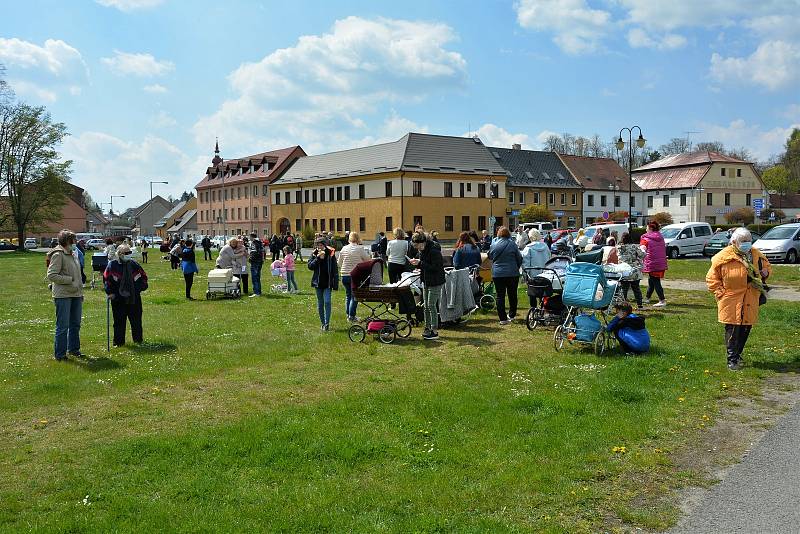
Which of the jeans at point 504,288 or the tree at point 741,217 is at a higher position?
the tree at point 741,217

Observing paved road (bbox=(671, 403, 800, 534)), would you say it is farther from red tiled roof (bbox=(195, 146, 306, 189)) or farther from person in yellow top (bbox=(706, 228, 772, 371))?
red tiled roof (bbox=(195, 146, 306, 189))

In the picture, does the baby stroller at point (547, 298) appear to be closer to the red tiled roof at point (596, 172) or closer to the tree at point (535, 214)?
the tree at point (535, 214)

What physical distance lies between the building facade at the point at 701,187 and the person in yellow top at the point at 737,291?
72.7 meters

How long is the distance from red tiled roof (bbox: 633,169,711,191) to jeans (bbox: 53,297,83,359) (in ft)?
251

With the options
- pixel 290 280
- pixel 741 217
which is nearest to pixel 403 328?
pixel 290 280

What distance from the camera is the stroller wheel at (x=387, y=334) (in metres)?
11.6

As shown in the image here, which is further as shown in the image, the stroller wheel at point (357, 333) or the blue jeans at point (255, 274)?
the blue jeans at point (255, 274)

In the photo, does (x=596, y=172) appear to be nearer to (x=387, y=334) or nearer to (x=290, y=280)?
(x=290, y=280)

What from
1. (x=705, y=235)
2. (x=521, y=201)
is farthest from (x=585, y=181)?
(x=705, y=235)

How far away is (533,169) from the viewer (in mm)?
76312

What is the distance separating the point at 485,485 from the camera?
516 centimetres

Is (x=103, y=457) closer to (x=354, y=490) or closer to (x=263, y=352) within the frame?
(x=354, y=490)

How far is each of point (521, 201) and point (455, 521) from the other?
7088 centimetres

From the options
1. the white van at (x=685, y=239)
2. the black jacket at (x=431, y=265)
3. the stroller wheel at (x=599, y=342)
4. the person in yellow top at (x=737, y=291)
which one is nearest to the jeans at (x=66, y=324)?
the black jacket at (x=431, y=265)
